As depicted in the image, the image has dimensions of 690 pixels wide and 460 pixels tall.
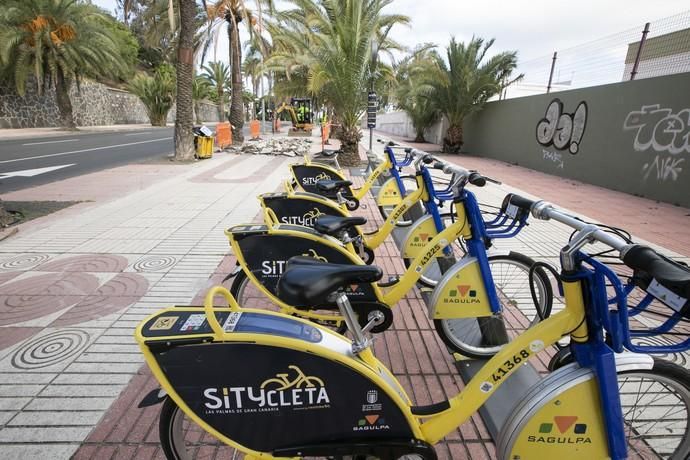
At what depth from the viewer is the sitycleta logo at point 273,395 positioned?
149cm

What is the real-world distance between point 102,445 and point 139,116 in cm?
4351

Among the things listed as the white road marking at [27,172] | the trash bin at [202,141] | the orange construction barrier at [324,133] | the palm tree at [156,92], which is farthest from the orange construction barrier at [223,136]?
the palm tree at [156,92]

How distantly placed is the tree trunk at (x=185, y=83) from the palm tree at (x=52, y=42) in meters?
15.8

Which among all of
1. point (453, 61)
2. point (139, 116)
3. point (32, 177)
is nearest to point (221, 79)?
point (139, 116)

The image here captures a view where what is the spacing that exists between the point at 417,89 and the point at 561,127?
6897 mm

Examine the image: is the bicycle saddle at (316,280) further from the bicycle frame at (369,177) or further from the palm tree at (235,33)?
the palm tree at (235,33)

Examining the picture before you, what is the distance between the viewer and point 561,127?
11.1 metres

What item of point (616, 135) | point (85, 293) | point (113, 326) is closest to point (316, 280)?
point (113, 326)

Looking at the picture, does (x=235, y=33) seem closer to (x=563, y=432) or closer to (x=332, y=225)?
(x=332, y=225)

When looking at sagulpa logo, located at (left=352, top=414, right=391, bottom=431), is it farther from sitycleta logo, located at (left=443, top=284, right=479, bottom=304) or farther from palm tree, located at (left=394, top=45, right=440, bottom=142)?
palm tree, located at (left=394, top=45, right=440, bottom=142)

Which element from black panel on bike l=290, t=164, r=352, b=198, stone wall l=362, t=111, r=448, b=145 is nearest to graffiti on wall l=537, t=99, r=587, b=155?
stone wall l=362, t=111, r=448, b=145

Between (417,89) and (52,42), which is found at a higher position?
(52,42)

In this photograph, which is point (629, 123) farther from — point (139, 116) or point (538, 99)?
point (139, 116)

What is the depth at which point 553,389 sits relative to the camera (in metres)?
1.43
